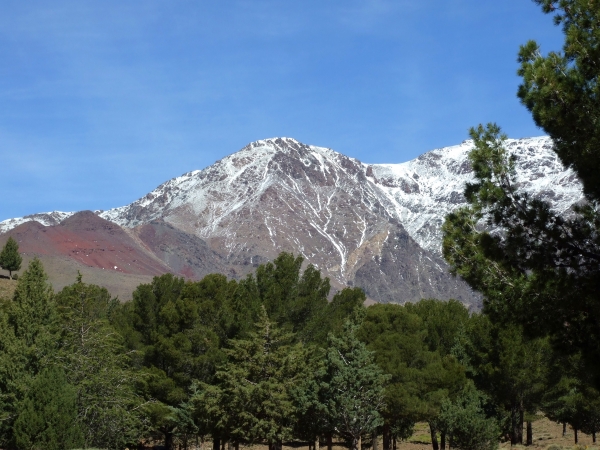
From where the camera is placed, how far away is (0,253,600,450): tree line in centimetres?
3434

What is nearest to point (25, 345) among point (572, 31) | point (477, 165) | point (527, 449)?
point (527, 449)

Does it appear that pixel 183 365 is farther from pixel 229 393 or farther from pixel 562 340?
pixel 562 340

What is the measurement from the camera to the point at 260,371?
36.8 metres

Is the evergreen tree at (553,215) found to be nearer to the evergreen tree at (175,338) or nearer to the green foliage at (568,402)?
the green foliage at (568,402)

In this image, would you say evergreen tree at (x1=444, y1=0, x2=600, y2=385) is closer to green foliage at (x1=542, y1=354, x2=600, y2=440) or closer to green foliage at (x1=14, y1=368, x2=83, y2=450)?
green foliage at (x1=14, y1=368, x2=83, y2=450)

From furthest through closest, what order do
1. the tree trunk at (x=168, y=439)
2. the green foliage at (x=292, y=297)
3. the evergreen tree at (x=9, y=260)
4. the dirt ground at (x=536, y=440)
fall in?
the evergreen tree at (x=9, y=260)
the dirt ground at (x=536, y=440)
the green foliage at (x=292, y=297)
the tree trunk at (x=168, y=439)

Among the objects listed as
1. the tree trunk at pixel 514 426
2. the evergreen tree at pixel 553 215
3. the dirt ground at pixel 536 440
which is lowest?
the dirt ground at pixel 536 440

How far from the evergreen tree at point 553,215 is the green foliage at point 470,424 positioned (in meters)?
23.7

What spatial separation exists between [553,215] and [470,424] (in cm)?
2636

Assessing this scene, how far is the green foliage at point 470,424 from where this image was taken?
3872 centimetres

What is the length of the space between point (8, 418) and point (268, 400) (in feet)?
38.6

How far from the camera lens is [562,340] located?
16.0 metres

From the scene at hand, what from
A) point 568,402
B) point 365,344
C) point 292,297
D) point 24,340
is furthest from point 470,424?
point 24,340

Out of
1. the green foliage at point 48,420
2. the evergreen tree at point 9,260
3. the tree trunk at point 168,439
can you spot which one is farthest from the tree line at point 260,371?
the evergreen tree at point 9,260
